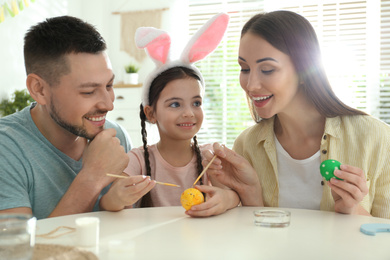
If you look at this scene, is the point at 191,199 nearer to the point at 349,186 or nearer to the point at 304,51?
the point at 349,186

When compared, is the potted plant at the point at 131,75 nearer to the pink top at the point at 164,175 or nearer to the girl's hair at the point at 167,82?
the girl's hair at the point at 167,82

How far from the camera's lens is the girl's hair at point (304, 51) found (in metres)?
1.65

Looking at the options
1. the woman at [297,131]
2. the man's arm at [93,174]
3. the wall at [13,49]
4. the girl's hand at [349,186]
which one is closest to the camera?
the girl's hand at [349,186]

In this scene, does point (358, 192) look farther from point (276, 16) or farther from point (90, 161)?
point (90, 161)

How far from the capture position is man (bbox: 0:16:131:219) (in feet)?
5.05

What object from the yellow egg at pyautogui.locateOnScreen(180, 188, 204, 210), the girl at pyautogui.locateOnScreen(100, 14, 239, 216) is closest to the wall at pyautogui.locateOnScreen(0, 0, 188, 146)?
the girl at pyautogui.locateOnScreen(100, 14, 239, 216)

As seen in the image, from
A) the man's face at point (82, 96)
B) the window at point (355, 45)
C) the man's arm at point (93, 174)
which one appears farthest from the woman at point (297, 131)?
the window at point (355, 45)

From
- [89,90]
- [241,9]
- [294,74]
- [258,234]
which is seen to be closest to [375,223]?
[258,234]

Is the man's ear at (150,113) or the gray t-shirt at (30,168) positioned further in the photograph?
the man's ear at (150,113)

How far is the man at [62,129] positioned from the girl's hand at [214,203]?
419 mm

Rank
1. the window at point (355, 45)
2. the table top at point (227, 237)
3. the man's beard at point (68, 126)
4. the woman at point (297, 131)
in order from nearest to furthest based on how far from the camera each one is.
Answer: the table top at point (227, 237), the woman at point (297, 131), the man's beard at point (68, 126), the window at point (355, 45)

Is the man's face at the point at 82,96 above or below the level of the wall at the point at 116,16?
below

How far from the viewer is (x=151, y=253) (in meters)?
0.90

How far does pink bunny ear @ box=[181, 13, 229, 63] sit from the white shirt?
673 mm
